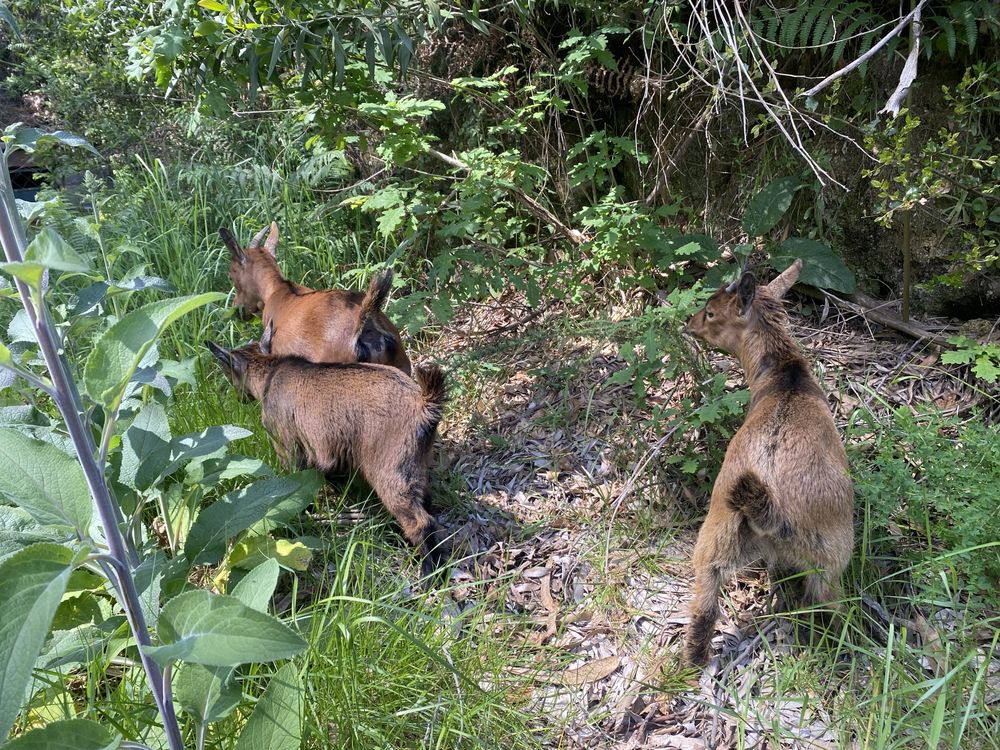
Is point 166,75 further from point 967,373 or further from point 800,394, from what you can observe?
point 967,373

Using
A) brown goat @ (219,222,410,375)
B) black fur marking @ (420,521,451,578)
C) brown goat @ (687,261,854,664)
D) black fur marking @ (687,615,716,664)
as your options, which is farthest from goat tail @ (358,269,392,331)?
black fur marking @ (687,615,716,664)

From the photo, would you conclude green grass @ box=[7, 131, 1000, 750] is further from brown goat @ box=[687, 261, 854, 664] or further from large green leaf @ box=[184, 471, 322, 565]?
large green leaf @ box=[184, 471, 322, 565]

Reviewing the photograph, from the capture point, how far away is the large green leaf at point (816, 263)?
4.32 m

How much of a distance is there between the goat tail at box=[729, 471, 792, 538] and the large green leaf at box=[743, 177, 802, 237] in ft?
6.41

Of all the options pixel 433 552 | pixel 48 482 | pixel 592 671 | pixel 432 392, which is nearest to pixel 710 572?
pixel 592 671

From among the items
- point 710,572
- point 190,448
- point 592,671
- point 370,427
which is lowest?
point 592,671

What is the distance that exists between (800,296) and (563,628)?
2614 millimetres

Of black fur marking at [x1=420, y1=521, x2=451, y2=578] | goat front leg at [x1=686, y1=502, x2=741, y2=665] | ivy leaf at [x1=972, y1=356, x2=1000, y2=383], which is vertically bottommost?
black fur marking at [x1=420, y1=521, x2=451, y2=578]

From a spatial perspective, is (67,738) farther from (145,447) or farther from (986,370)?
(986,370)

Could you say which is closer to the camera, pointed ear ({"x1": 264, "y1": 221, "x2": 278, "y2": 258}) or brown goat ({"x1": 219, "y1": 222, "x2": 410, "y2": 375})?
brown goat ({"x1": 219, "y1": 222, "x2": 410, "y2": 375})

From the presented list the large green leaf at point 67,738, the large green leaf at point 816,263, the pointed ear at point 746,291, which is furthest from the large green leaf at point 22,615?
the large green leaf at point 816,263

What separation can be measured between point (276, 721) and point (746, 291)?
2547 mm

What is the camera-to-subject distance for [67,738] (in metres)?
1.76

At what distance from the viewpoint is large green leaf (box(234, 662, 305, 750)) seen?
2104mm
